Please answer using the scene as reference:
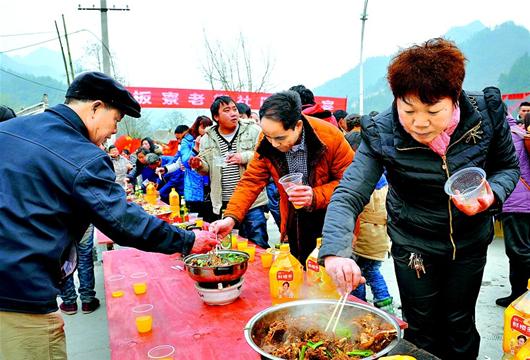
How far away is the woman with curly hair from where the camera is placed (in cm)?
147

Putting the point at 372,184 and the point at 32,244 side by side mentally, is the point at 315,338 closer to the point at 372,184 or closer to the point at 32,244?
the point at 372,184

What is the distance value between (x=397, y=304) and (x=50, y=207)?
10.5 ft

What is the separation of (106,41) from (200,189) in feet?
32.6

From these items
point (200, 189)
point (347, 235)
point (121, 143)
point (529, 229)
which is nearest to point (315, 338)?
point (347, 235)

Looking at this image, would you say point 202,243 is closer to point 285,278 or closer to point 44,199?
point 285,278

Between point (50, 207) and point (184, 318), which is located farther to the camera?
point (184, 318)

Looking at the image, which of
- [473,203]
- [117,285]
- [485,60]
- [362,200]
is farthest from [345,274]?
[485,60]

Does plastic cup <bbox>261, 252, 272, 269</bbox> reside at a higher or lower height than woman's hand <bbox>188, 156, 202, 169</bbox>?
lower

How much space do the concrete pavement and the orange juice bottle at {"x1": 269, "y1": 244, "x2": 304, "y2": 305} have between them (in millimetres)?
1602

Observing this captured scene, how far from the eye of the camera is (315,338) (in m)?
1.35

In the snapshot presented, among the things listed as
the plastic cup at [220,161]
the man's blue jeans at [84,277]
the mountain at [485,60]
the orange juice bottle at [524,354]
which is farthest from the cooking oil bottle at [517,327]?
the mountain at [485,60]

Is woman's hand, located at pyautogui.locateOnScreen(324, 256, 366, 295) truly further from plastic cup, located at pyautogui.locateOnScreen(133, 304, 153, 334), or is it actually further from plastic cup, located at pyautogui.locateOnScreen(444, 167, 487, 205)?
plastic cup, located at pyautogui.locateOnScreen(133, 304, 153, 334)

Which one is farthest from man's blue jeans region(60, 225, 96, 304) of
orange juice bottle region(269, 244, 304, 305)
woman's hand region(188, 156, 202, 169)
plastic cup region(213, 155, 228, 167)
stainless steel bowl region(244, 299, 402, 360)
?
stainless steel bowl region(244, 299, 402, 360)

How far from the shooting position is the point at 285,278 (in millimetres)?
1860
